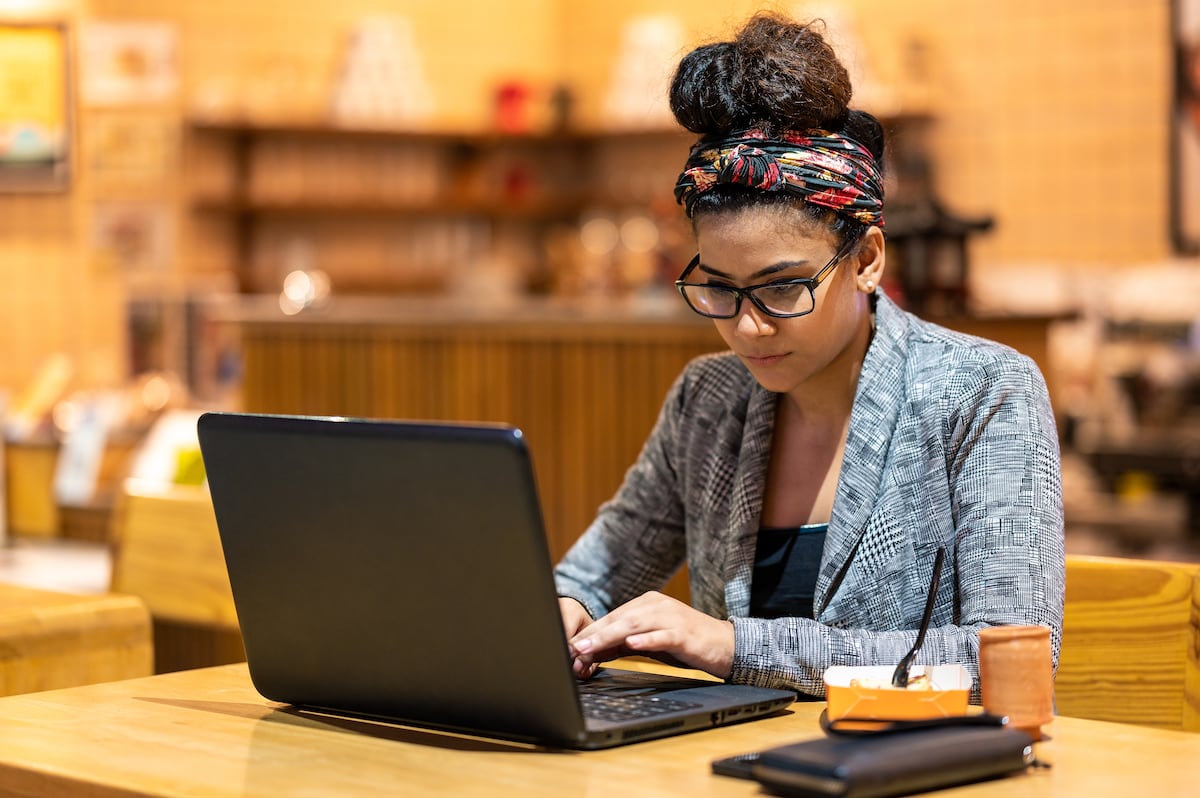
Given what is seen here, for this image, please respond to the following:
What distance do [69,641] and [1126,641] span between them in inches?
48.8

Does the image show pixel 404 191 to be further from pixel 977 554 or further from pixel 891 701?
pixel 891 701

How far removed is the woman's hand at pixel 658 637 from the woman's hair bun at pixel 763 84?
52 cm

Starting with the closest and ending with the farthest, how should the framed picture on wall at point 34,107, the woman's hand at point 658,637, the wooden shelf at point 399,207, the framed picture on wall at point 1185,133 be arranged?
the woman's hand at point 658,637, the framed picture on wall at point 1185,133, the framed picture on wall at point 34,107, the wooden shelf at point 399,207

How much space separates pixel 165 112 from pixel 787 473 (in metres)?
5.93

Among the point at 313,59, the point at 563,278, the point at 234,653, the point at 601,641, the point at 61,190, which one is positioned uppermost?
the point at 313,59

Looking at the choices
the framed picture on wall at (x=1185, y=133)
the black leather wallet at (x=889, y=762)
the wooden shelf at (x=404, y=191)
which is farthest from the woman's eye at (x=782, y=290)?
the wooden shelf at (x=404, y=191)

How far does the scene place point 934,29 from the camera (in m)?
7.21

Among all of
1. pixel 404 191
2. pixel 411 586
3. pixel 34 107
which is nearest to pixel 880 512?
pixel 411 586

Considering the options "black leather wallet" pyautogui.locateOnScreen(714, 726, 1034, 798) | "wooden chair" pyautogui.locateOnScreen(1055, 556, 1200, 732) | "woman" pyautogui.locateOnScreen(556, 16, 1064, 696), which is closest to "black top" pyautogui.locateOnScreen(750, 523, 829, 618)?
"woman" pyautogui.locateOnScreen(556, 16, 1064, 696)

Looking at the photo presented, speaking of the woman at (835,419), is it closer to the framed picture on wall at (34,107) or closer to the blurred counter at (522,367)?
the blurred counter at (522,367)

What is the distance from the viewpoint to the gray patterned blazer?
1.53 m

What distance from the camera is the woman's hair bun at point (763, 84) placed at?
1671mm

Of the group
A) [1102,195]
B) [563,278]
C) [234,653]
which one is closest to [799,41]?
[234,653]

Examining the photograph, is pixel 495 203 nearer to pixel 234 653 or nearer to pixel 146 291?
pixel 146 291
